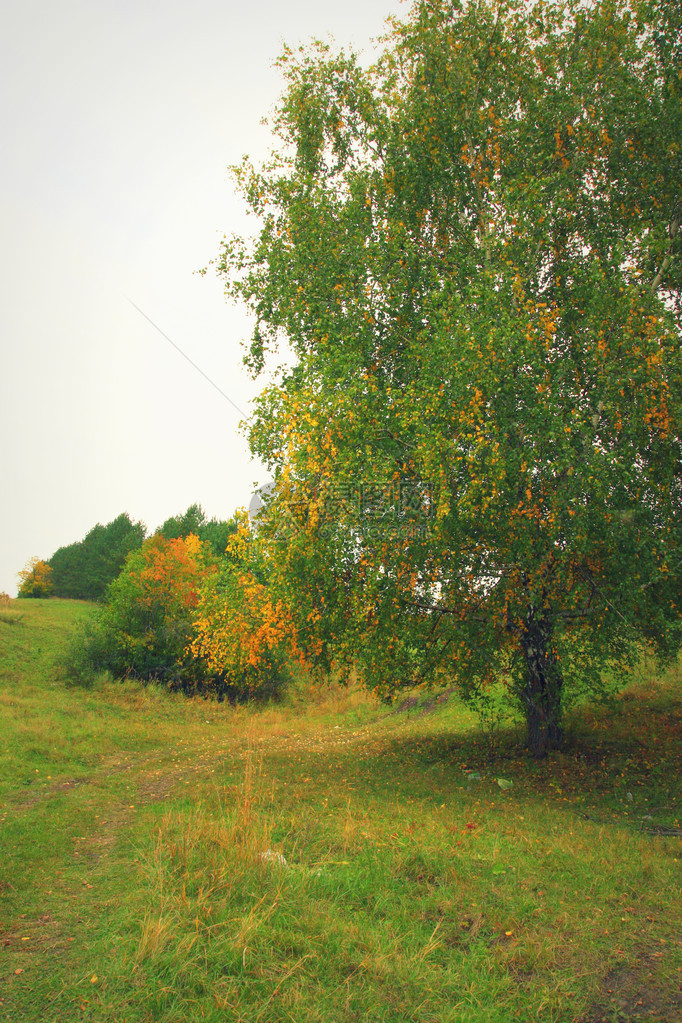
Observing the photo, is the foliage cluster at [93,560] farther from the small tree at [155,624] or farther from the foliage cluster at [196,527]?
the small tree at [155,624]

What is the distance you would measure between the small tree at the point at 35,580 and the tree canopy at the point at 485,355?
2700 inches

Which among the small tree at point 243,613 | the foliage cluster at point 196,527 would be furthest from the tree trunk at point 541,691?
the foliage cluster at point 196,527

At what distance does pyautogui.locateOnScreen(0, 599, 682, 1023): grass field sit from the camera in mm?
4684

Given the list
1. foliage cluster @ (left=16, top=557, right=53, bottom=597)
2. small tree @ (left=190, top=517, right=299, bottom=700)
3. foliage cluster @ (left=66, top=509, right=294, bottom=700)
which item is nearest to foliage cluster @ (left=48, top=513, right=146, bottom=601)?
foliage cluster @ (left=16, top=557, right=53, bottom=597)

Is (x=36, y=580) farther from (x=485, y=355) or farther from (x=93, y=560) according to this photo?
(x=485, y=355)

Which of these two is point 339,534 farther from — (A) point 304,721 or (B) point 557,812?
(A) point 304,721

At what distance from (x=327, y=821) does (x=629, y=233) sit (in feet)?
41.3

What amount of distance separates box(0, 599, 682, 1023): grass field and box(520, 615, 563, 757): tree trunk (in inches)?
20.0

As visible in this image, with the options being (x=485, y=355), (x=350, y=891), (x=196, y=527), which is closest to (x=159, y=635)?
(x=485, y=355)

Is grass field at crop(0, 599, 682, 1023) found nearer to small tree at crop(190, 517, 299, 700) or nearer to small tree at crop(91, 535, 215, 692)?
small tree at crop(190, 517, 299, 700)

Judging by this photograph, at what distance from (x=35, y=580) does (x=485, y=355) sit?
75.8 m

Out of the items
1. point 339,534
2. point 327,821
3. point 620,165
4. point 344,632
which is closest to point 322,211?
point 620,165

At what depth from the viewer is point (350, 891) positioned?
6.22 meters

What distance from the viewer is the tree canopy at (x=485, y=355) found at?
10.6 metres
